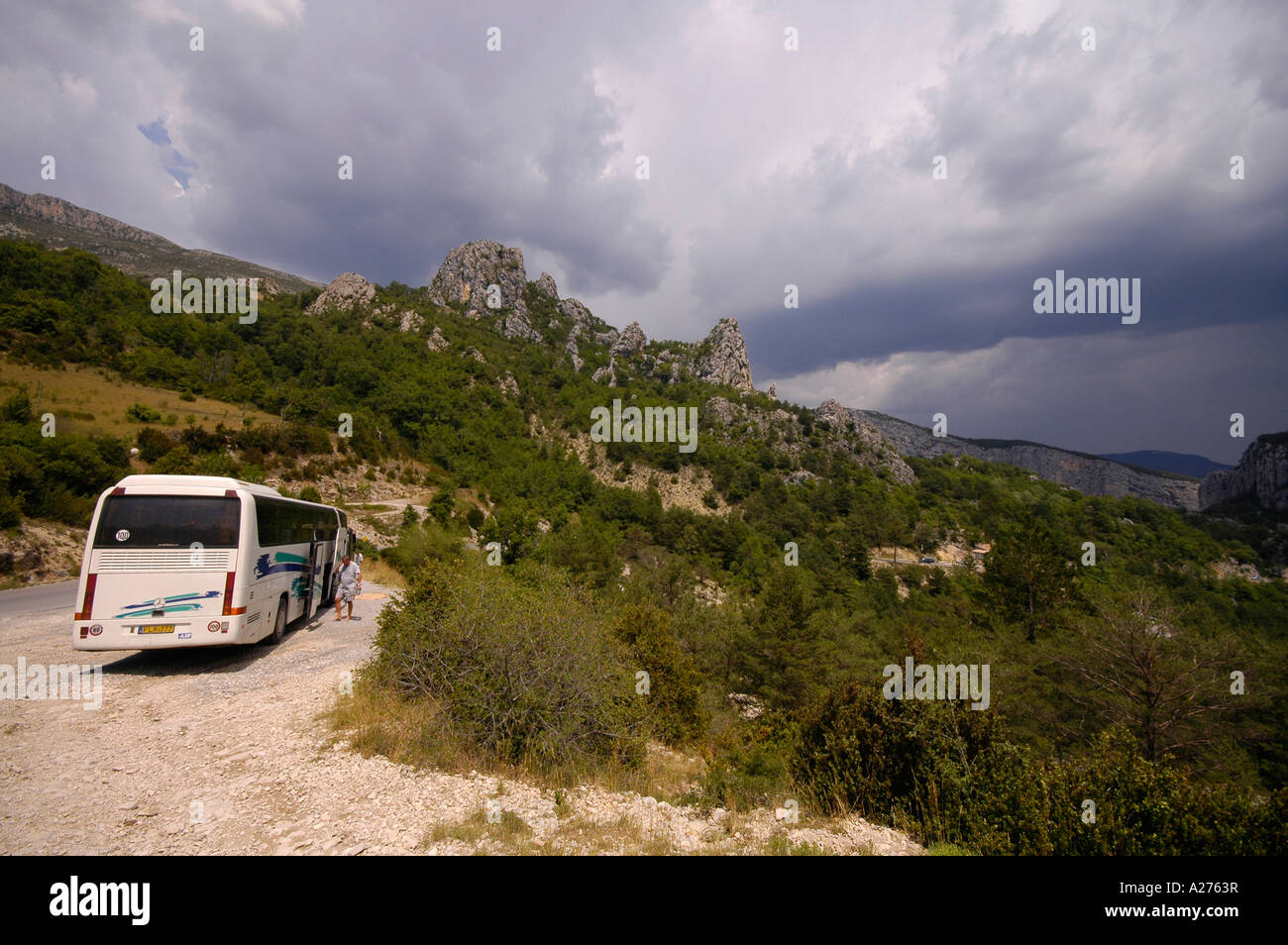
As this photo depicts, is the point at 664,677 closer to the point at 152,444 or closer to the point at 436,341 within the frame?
the point at 152,444

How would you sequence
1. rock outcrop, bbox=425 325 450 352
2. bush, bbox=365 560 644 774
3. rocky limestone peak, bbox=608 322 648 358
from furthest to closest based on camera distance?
1. rocky limestone peak, bbox=608 322 648 358
2. rock outcrop, bbox=425 325 450 352
3. bush, bbox=365 560 644 774

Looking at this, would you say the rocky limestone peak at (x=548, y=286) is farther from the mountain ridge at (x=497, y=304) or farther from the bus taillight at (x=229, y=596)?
the bus taillight at (x=229, y=596)

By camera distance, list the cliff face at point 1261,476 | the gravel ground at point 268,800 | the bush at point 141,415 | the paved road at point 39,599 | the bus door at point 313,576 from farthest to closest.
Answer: the cliff face at point 1261,476 < the bush at point 141,415 < the paved road at point 39,599 < the bus door at point 313,576 < the gravel ground at point 268,800

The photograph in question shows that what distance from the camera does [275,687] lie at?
7953 mm

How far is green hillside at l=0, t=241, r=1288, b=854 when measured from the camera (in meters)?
6.18

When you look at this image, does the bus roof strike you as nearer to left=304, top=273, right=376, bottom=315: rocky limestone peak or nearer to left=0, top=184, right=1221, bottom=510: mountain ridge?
left=0, top=184, right=1221, bottom=510: mountain ridge

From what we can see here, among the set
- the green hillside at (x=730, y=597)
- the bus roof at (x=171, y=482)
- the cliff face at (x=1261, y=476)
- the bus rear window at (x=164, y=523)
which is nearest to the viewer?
the green hillside at (x=730, y=597)

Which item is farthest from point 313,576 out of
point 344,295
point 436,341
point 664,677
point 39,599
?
point 344,295

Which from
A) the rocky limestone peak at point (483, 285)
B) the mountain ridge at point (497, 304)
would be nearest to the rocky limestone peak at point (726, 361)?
the mountain ridge at point (497, 304)

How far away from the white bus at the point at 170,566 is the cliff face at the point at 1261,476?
194 meters

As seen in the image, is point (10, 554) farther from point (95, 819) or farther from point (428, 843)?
point (428, 843)

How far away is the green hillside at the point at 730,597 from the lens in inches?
243

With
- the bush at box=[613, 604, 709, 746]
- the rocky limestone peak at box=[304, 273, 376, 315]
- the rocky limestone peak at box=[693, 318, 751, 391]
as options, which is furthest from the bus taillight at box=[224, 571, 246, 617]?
the rocky limestone peak at box=[693, 318, 751, 391]

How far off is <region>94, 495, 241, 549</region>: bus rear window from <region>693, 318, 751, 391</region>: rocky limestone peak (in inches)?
5315
